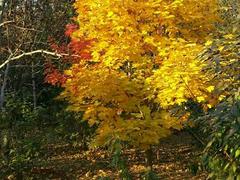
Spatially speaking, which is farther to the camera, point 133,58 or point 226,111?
point 133,58

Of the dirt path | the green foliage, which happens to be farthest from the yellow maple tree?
the green foliage

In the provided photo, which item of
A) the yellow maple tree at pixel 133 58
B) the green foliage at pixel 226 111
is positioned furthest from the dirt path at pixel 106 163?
the green foliage at pixel 226 111

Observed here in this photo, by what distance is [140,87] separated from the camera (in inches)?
432

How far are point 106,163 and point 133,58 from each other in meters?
5.61

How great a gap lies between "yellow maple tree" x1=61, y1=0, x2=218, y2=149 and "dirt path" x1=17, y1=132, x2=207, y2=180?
226cm

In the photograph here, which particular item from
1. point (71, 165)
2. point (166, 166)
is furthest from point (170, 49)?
point (71, 165)

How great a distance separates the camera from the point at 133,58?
1117 cm

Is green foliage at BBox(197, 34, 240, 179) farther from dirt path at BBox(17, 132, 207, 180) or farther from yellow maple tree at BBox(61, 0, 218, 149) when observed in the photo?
dirt path at BBox(17, 132, 207, 180)

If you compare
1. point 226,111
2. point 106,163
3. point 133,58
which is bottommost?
point 106,163

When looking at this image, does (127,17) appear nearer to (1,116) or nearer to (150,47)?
(150,47)

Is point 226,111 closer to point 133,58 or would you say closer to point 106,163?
point 133,58

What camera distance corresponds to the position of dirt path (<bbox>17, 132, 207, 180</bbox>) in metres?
13.6

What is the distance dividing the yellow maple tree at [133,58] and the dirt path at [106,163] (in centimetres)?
226

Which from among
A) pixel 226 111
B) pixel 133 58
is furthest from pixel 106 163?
pixel 226 111
